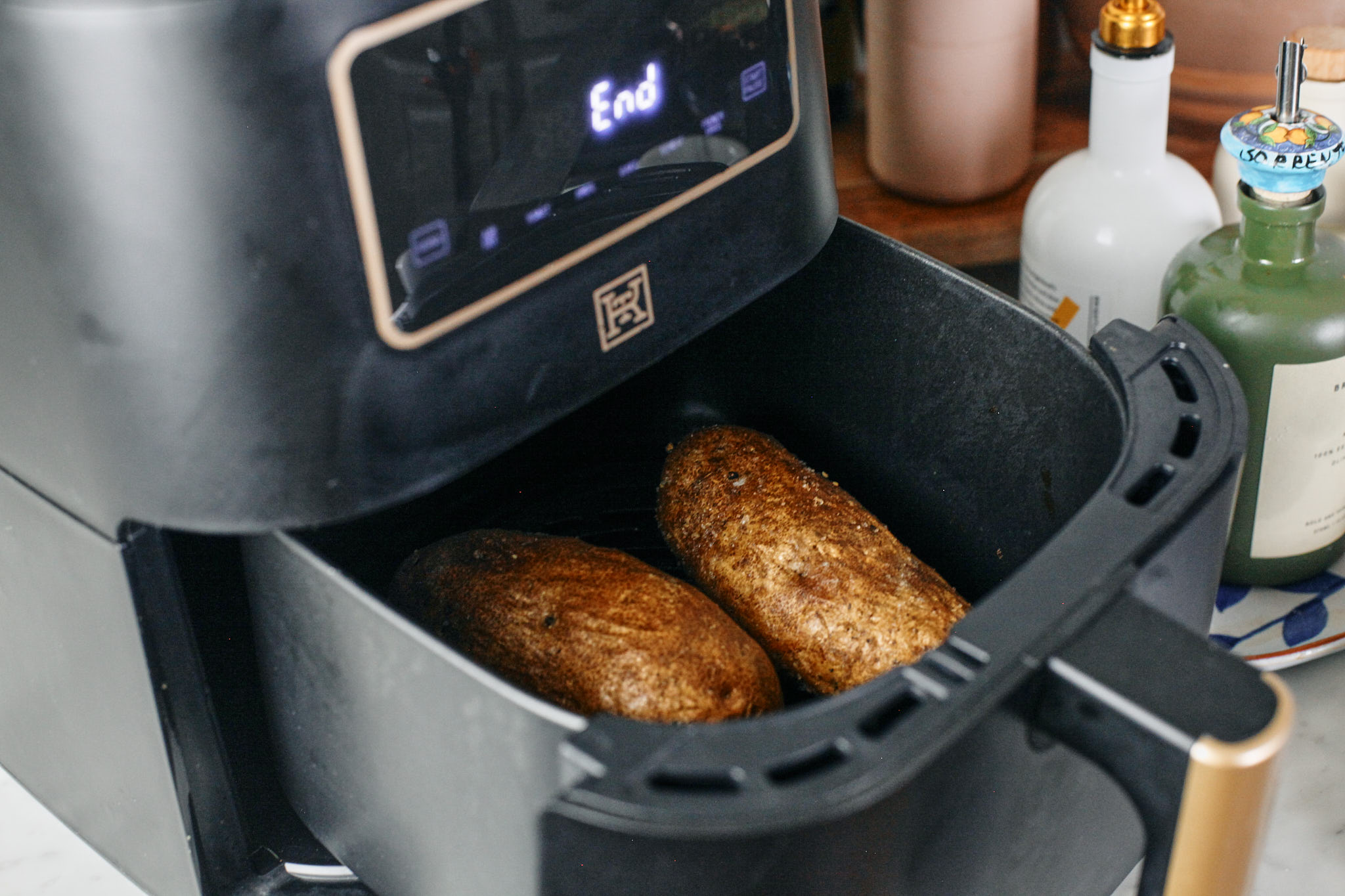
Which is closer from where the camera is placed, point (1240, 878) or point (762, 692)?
point (1240, 878)

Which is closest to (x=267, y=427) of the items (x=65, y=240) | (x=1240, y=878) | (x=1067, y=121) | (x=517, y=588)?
(x=65, y=240)

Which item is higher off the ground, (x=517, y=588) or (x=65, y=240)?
(x=65, y=240)

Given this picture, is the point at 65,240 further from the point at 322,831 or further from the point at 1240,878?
the point at 1240,878

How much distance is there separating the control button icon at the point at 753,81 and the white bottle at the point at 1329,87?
382mm

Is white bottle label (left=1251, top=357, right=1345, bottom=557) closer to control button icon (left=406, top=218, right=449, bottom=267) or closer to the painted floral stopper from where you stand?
the painted floral stopper

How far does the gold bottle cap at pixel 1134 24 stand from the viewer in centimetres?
77

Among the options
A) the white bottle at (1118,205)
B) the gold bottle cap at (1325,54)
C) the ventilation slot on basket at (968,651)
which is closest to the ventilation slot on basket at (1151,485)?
the ventilation slot on basket at (968,651)

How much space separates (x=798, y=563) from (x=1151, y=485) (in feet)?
0.61

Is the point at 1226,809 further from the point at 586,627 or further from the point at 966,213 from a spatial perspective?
the point at 966,213

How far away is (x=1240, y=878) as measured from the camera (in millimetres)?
440

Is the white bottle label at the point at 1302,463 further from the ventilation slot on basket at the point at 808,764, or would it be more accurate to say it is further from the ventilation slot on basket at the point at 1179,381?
the ventilation slot on basket at the point at 808,764

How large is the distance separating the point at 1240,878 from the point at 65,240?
1.40 ft

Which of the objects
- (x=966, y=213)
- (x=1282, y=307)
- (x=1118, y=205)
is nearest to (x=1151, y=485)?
(x=1282, y=307)

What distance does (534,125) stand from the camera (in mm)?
462
